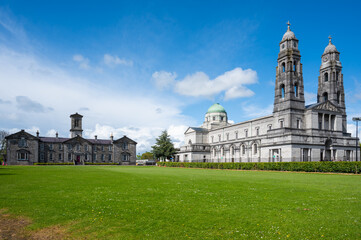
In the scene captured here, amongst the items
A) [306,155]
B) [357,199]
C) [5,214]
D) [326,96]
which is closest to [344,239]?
[357,199]

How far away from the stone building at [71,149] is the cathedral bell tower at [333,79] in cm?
5752

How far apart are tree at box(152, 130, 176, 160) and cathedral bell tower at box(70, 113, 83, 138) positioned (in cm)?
2537

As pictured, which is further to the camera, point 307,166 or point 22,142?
point 22,142

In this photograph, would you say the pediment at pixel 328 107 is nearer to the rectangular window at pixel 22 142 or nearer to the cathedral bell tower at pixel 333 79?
the cathedral bell tower at pixel 333 79

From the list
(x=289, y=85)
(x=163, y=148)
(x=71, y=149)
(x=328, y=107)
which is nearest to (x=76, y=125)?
(x=71, y=149)

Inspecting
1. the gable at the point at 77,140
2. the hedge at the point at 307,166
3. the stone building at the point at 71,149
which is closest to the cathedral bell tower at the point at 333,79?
the hedge at the point at 307,166

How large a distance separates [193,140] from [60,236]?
88600 millimetres

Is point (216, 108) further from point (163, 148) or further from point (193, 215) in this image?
point (193, 215)

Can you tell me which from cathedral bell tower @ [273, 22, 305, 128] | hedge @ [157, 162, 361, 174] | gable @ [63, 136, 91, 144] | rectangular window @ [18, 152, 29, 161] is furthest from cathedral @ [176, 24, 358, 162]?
rectangular window @ [18, 152, 29, 161]

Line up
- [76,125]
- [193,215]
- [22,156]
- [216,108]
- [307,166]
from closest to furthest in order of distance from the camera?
[193,215]
[307,166]
[22,156]
[76,125]
[216,108]

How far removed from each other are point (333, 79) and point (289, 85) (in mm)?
14779

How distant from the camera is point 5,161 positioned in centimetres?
8044

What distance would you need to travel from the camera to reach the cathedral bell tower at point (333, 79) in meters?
67.3

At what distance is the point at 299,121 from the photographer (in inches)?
2403
